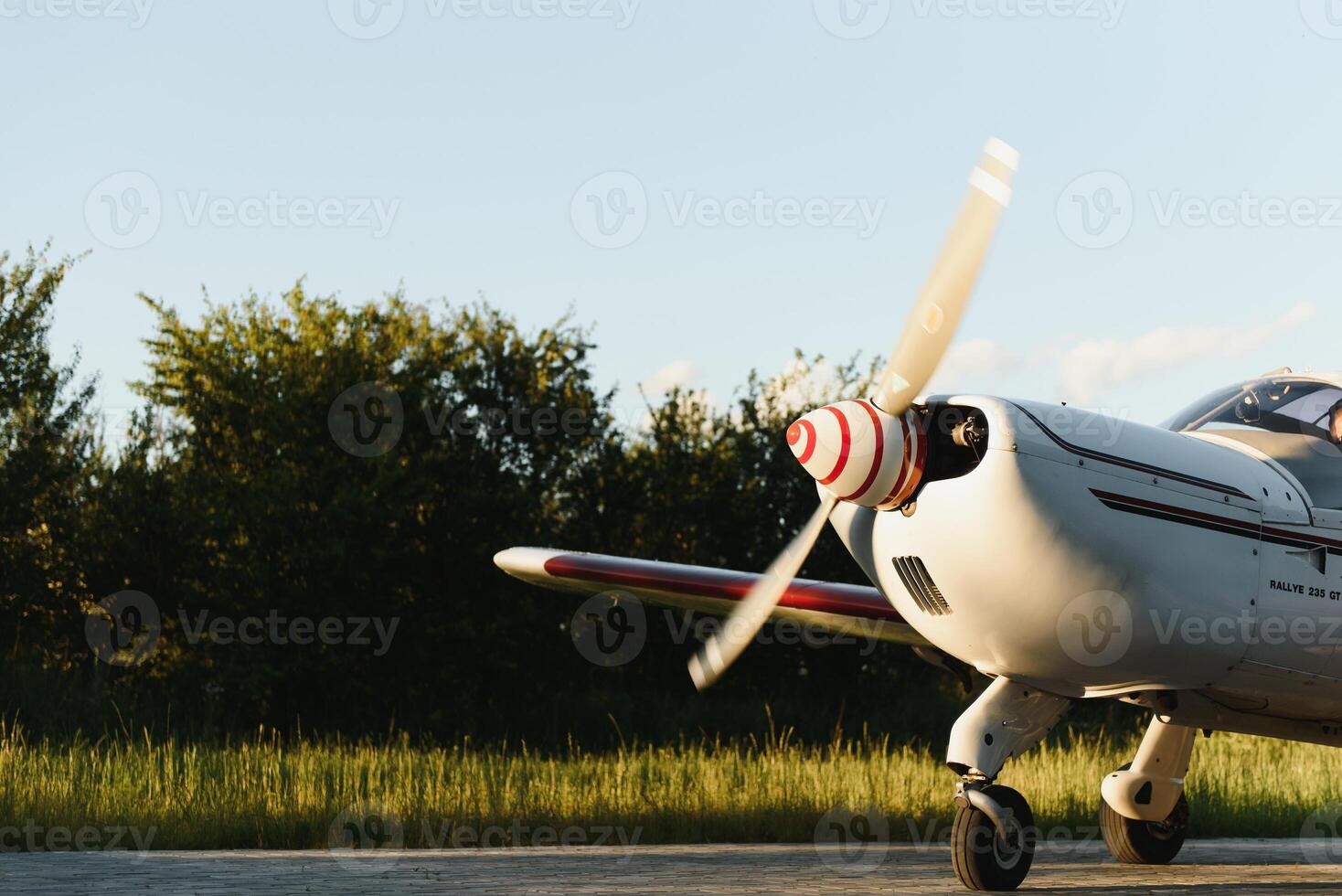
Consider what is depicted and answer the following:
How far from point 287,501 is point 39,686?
5.51 meters

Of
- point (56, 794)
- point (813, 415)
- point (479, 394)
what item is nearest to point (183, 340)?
point (479, 394)

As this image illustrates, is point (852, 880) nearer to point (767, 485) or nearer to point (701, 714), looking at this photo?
point (701, 714)

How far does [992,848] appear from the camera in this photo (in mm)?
6883

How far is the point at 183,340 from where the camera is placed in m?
29.1
